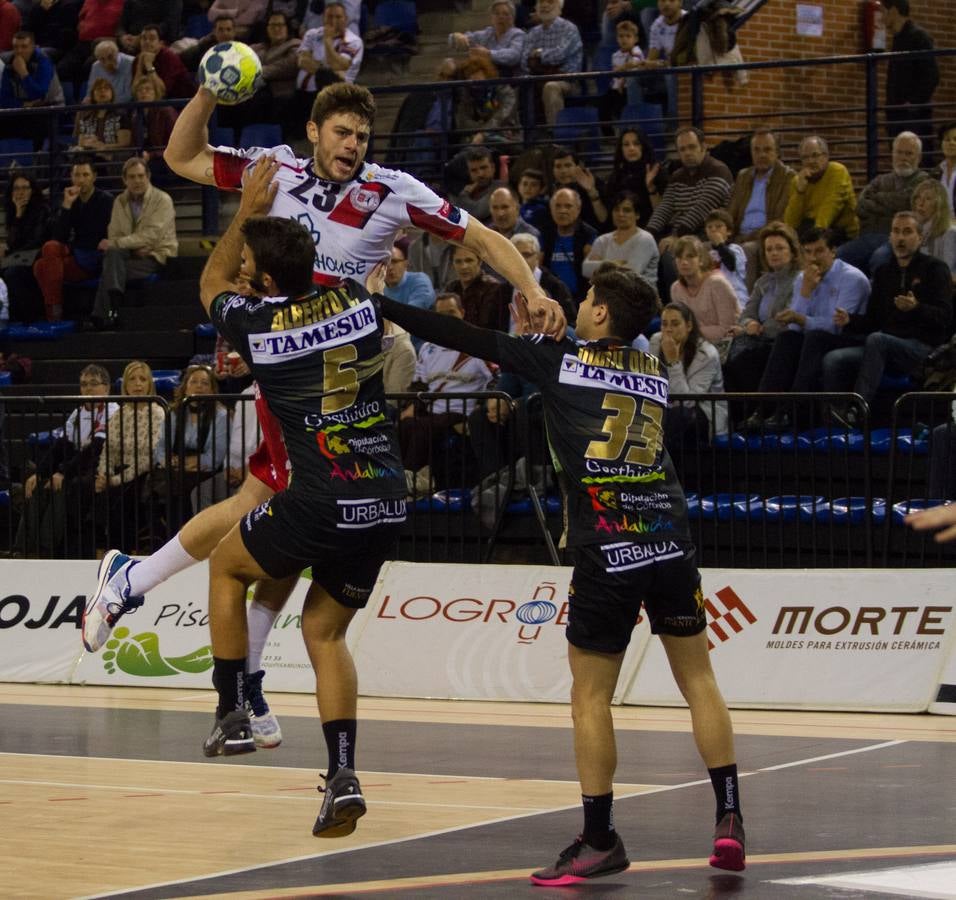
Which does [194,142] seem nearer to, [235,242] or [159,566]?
[235,242]

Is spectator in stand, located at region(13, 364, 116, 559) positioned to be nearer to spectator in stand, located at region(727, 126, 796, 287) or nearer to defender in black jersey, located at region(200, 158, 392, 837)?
spectator in stand, located at region(727, 126, 796, 287)

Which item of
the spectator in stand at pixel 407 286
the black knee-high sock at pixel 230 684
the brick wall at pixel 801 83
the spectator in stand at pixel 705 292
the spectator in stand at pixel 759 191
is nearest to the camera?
the black knee-high sock at pixel 230 684

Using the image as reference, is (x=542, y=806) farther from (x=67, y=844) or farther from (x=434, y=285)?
(x=434, y=285)

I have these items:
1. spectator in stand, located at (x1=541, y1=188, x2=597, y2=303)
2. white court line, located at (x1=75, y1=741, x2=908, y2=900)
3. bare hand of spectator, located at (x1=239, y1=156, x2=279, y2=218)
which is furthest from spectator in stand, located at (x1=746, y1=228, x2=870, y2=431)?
bare hand of spectator, located at (x1=239, y1=156, x2=279, y2=218)

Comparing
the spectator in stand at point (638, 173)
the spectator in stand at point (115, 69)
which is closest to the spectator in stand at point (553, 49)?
the spectator in stand at point (638, 173)

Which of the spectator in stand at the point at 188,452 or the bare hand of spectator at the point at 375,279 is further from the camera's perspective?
the spectator in stand at the point at 188,452

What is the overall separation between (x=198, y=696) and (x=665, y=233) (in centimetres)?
639

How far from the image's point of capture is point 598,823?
6801mm

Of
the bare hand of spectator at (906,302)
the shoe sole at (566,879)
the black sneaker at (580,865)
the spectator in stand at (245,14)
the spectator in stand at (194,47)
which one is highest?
the spectator in stand at (245,14)

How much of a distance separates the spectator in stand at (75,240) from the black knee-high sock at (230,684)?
12.5 meters

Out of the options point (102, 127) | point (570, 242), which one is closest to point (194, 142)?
point (570, 242)

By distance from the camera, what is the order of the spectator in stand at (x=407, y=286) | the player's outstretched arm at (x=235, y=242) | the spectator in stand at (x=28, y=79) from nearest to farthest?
the player's outstretched arm at (x=235, y=242) → the spectator in stand at (x=407, y=286) → the spectator in stand at (x=28, y=79)

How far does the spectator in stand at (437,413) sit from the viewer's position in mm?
14258

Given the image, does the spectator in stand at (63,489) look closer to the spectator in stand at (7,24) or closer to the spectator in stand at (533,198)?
the spectator in stand at (533,198)
